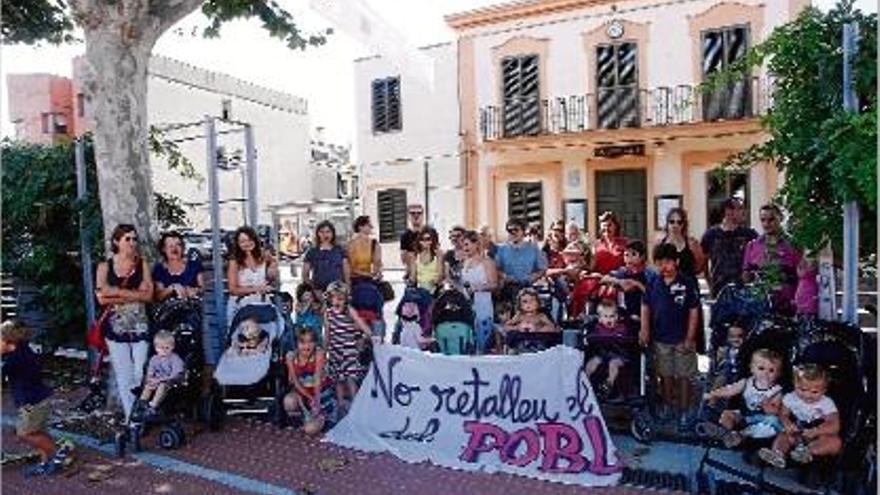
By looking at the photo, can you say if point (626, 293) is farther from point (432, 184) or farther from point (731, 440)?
point (432, 184)

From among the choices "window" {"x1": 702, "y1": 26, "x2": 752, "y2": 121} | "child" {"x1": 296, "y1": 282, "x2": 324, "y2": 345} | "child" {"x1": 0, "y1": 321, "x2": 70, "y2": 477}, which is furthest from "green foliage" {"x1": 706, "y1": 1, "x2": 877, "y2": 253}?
"window" {"x1": 702, "y1": 26, "x2": 752, "y2": 121}

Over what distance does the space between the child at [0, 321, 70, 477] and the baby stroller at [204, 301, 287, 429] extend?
4.73 feet

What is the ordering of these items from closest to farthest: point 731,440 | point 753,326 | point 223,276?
point 731,440
point 753,326
point 223,276

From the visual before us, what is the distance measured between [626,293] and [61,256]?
685 centimetres

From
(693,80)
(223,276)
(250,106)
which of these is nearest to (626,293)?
(223,276)

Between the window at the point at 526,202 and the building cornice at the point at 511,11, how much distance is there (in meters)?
4.46

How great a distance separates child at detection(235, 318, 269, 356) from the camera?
748 centimetres

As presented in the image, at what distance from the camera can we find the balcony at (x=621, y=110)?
1888cm

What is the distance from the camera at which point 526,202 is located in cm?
2162

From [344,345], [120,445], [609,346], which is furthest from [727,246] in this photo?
[120,445]

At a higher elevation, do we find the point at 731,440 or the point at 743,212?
the point at 743,212

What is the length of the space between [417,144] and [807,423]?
1914 cm

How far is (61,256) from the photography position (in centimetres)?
981

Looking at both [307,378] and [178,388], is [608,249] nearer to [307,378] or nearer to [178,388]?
[307,378]
